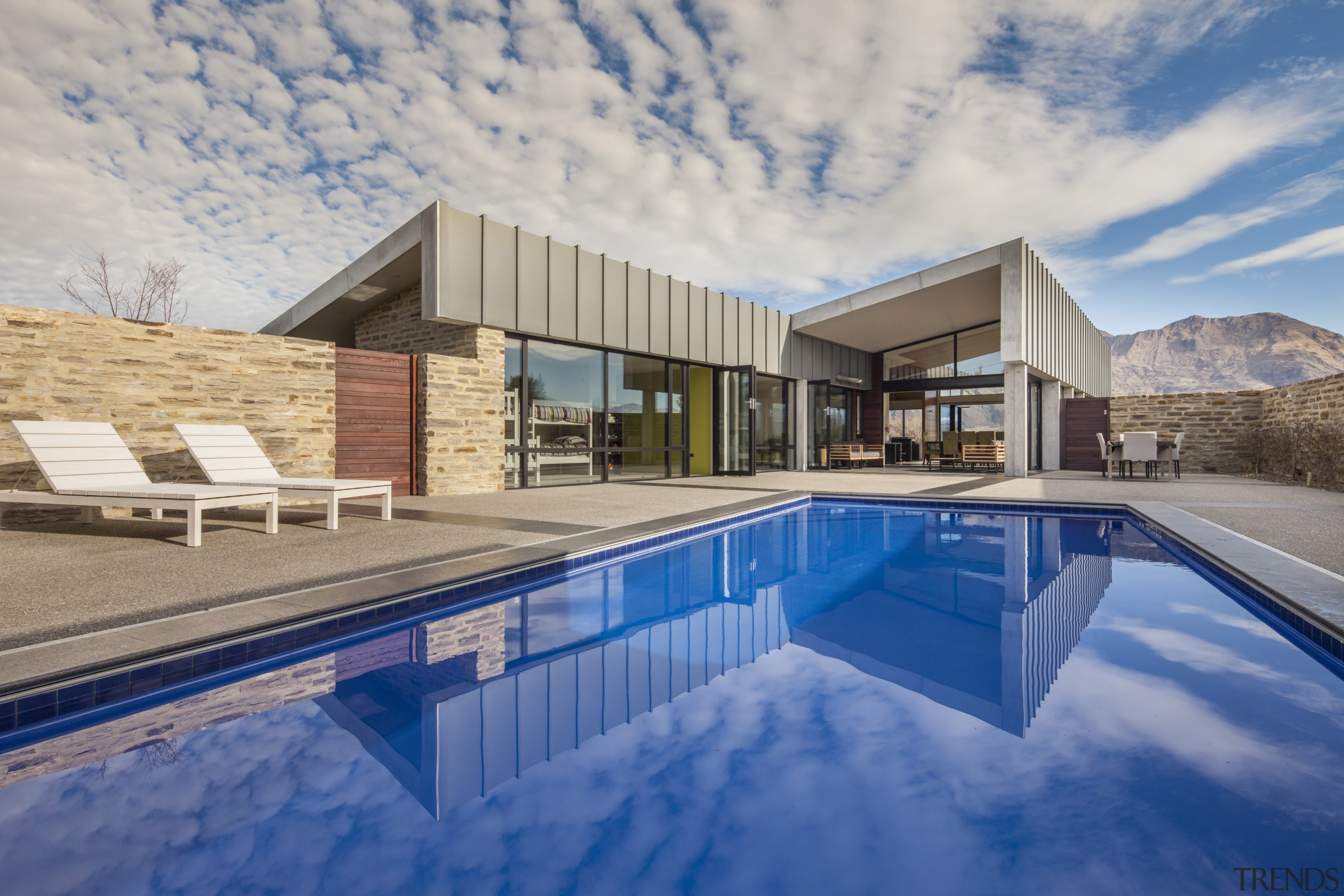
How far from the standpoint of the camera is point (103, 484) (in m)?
5.54

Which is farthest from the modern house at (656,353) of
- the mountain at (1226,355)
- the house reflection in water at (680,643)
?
the mountain at (1226,355)

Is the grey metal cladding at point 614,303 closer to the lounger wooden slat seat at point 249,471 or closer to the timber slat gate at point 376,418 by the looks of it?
the timber slat gate at point 376,418

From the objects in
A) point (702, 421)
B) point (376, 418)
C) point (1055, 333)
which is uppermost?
point (1055, 333)

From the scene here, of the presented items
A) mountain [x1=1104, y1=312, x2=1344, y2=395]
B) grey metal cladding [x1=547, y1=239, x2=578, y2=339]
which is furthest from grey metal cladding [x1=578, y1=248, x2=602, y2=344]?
mountain [x1=1104, y1=312, x2=1344, y2=395]

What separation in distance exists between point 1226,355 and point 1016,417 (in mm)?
106386

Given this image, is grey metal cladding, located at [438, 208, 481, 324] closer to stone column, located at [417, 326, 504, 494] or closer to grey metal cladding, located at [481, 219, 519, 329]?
grey metal cladding, located at [481, 219, 519, 329]

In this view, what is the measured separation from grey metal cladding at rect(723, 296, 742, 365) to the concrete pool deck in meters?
4.94

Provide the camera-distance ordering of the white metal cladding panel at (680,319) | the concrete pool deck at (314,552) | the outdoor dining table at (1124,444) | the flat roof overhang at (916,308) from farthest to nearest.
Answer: the flat roof overhang at (916,308), the outdoor dining table at (1124,444), the white metal cladding panel at (680,319), the concrete pool deck at (314,552)

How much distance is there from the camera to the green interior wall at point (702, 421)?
1412 cm

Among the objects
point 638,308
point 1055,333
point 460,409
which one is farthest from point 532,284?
point 1055,333

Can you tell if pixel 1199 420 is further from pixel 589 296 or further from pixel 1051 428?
pixel 589 296

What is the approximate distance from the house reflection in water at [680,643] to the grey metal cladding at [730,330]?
27.8 feet

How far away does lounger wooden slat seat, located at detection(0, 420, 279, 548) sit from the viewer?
490cm

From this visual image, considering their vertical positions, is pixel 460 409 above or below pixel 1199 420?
below
